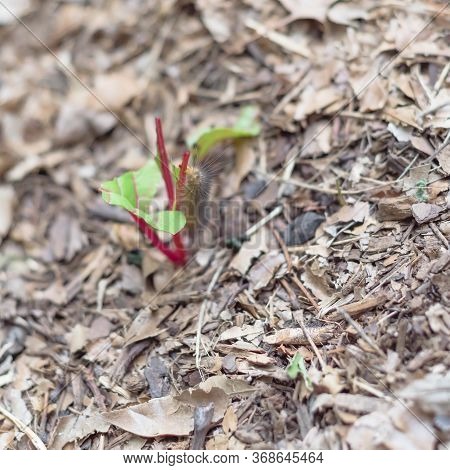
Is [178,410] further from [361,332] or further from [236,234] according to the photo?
[236,234]

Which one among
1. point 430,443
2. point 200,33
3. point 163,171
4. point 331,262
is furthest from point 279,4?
point 430,443

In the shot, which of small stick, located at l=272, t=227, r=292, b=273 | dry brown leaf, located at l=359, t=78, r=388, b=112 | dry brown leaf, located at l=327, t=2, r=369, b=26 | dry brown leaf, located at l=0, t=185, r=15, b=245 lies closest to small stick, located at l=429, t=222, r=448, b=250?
small stick, located at l=272, t=227, r=292, b=273

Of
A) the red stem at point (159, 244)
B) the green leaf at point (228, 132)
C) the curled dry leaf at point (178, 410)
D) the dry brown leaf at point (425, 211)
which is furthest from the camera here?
the green leaf at point (228, 132)

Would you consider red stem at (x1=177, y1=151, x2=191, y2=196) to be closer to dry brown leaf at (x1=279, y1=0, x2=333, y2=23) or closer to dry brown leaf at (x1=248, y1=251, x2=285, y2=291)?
dry brown leaf at (x1=248, y1=251, x2=285, y2=291)

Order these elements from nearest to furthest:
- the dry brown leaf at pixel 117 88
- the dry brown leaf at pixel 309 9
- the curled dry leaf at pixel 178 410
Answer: the curled dry leaf at pixel 178 410, the dry brown leaf at pixel 309 9, the dry brown leaf at pixel 117 88

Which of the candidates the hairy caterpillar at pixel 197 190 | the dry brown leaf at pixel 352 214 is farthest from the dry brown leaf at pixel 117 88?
the dry brown leaf at pixel 352 214

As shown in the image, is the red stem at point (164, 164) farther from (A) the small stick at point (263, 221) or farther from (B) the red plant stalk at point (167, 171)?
(A) the small stick at point (263, 221)
